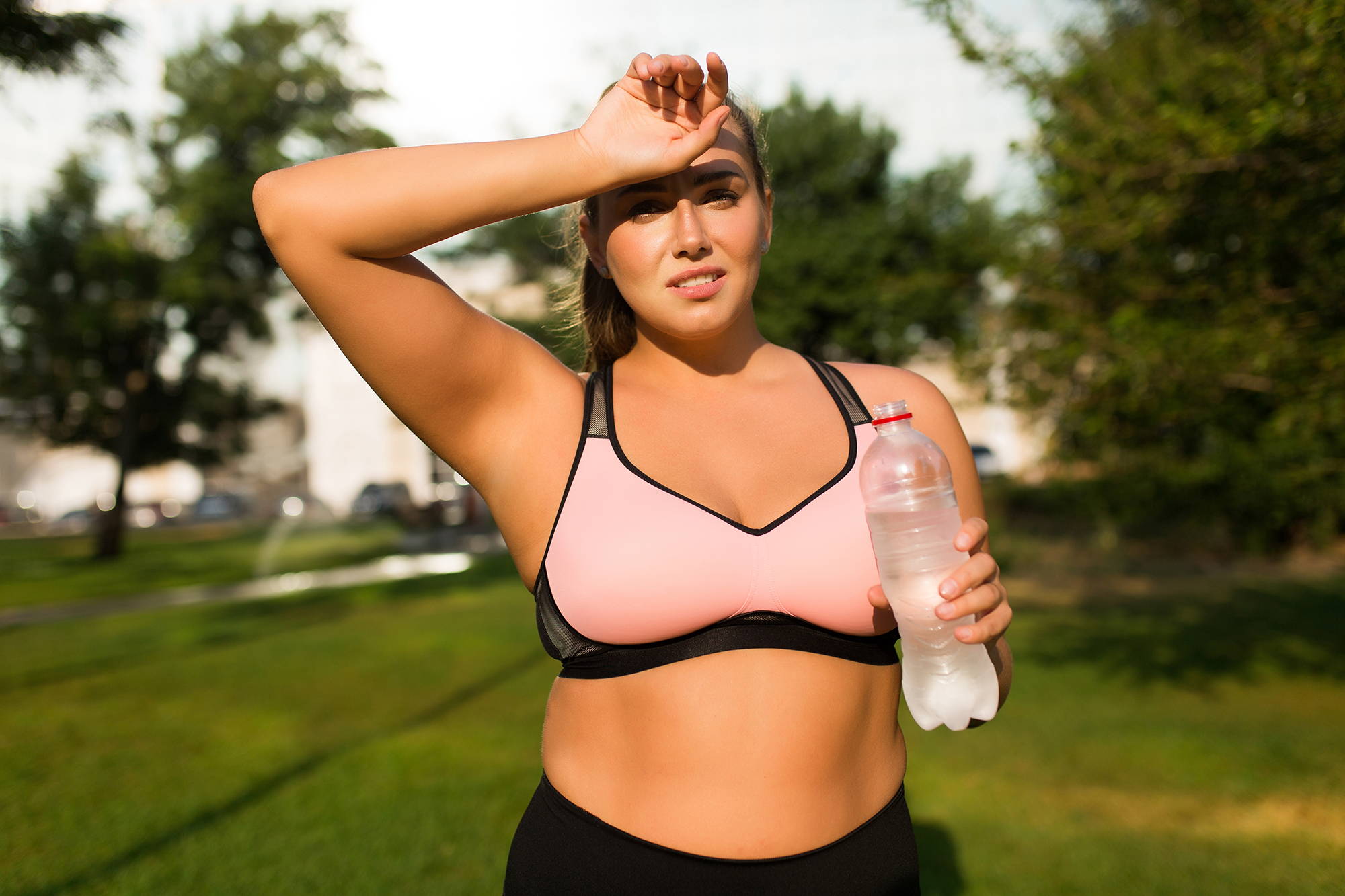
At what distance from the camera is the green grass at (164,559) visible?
2027cm

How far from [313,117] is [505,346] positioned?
2462cm

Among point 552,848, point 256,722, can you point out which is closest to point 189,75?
point 256,722

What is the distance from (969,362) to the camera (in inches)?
348

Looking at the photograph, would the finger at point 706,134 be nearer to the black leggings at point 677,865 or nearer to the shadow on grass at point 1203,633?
the black leggings at point 677,865

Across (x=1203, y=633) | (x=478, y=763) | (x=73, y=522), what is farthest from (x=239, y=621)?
(x=73, y=522)

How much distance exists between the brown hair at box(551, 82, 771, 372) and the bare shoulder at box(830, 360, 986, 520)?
0.47 m

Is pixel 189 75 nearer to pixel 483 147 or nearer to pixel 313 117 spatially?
pixel 313 117

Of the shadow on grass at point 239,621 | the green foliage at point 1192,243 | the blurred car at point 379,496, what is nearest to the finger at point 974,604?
the green foliage at point 1192,243

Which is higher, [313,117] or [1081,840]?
[313,117]

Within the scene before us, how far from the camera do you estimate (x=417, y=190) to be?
5.57 ft

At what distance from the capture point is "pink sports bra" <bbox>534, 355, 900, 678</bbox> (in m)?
1.82

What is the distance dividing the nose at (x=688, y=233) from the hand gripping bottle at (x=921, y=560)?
45 centimetres

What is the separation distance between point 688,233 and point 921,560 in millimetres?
741

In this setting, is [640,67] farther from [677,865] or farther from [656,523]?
[677,865]
